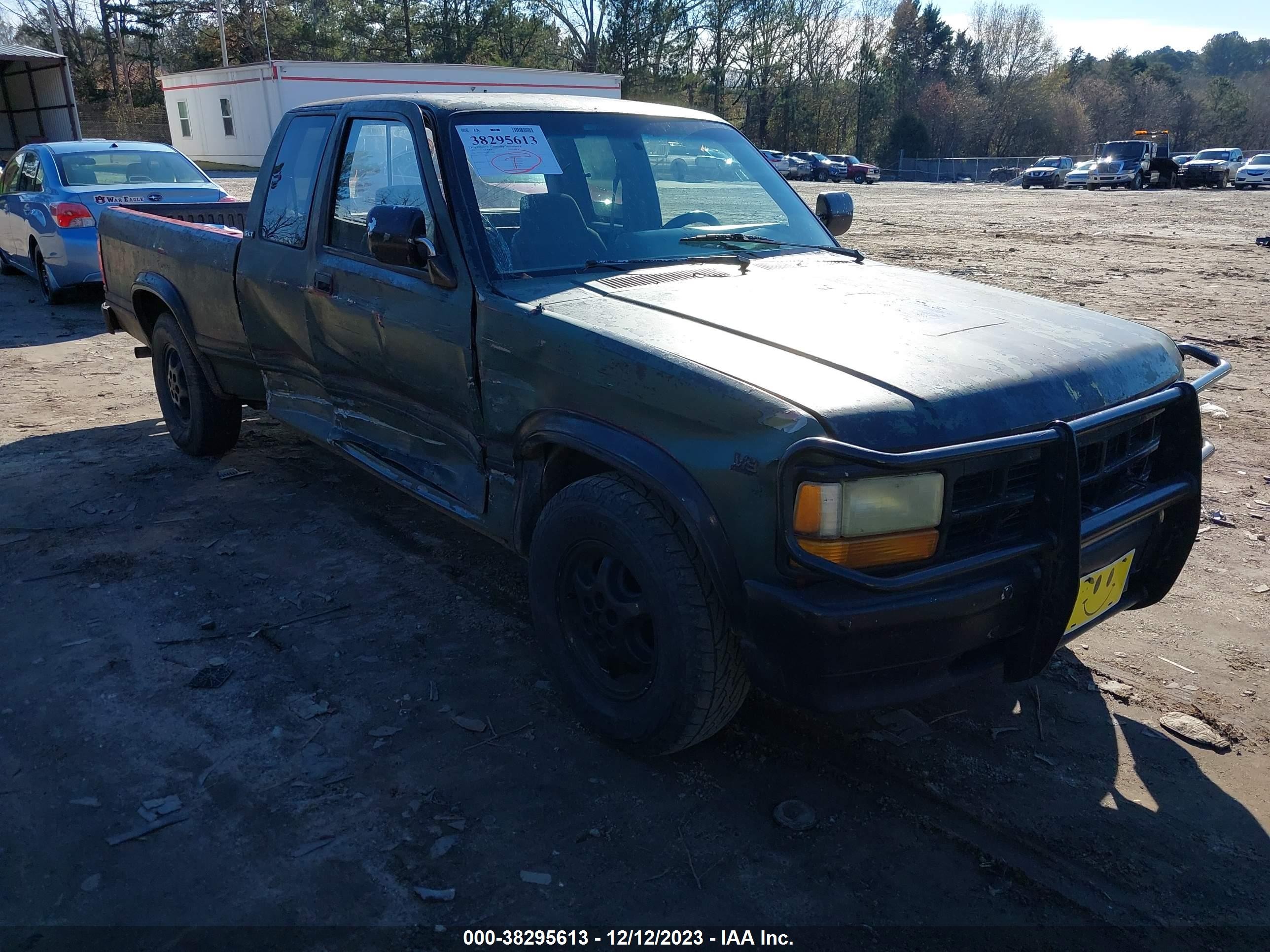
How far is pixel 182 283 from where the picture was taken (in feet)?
17.0

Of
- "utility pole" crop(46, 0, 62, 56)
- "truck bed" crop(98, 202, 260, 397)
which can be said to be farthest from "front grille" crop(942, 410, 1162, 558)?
"utility pole" crop(46, 0, 62, 56)

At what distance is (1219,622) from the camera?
382 centimetres

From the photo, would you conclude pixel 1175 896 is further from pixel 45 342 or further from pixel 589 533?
pixel 45 342

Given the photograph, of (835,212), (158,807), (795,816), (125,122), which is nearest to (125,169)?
(835,212)

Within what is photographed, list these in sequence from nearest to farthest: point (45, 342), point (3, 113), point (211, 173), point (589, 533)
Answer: point (589, 533), point (45, 342), point (3, 113), point (211, 173)

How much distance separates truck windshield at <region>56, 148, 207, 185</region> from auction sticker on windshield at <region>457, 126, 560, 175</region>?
836 cm

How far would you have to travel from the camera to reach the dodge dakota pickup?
236 cm

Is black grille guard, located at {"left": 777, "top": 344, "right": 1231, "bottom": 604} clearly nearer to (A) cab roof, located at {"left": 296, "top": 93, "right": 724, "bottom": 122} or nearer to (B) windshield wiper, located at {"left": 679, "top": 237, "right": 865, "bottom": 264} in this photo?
(B) windshield wiper, located at {"left": 679, "top": 237, "right": 865, "bottom": 264}

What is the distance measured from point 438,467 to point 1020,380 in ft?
6.95

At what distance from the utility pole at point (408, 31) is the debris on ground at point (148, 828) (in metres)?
54.8

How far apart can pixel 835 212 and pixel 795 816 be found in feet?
9.63

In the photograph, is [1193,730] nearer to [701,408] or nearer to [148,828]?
[701,408]

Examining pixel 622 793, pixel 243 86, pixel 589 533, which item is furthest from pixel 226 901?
pixel 243 86

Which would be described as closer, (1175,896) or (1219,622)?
(1175,896)
